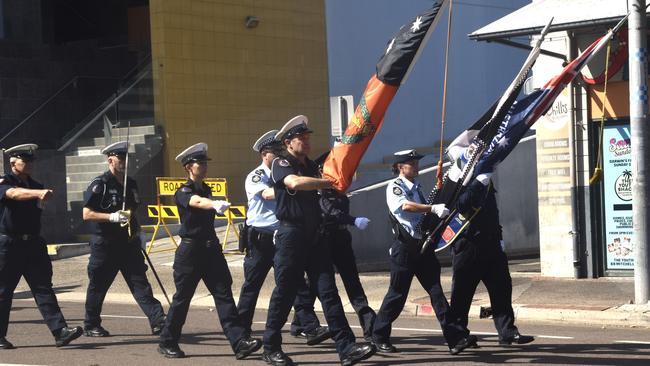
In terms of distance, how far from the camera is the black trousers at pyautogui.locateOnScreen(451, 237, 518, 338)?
1071cm

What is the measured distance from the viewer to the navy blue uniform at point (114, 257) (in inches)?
473

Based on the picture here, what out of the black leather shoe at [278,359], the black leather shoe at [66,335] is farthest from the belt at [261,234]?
the black leather shoe at [66,335]

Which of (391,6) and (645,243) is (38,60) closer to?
(391,6)

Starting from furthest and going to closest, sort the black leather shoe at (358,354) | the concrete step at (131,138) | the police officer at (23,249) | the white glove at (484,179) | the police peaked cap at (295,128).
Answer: the concrete step at (131,138), the police officer at (23,249), the white glove at (484,179), the police peaked cap at (295,128), the black leather shoe at (358,354)

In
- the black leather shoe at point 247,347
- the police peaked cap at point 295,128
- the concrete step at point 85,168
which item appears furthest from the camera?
the concrete step at point 85,168

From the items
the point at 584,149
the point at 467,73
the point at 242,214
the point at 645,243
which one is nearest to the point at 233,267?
Answer: the point at 242,214

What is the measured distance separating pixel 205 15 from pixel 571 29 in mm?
11622

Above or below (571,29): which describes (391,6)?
above

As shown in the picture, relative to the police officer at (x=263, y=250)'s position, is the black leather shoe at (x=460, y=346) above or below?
below

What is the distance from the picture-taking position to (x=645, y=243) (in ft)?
43.5

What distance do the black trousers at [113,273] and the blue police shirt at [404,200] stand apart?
9.65 ft

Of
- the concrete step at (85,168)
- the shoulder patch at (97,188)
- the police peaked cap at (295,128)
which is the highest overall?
the police peaked cap at (295,128)

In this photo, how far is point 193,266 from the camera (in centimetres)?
1052

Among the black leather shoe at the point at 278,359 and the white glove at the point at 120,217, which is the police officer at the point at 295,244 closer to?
the black leather shoe at the point at 278,359
